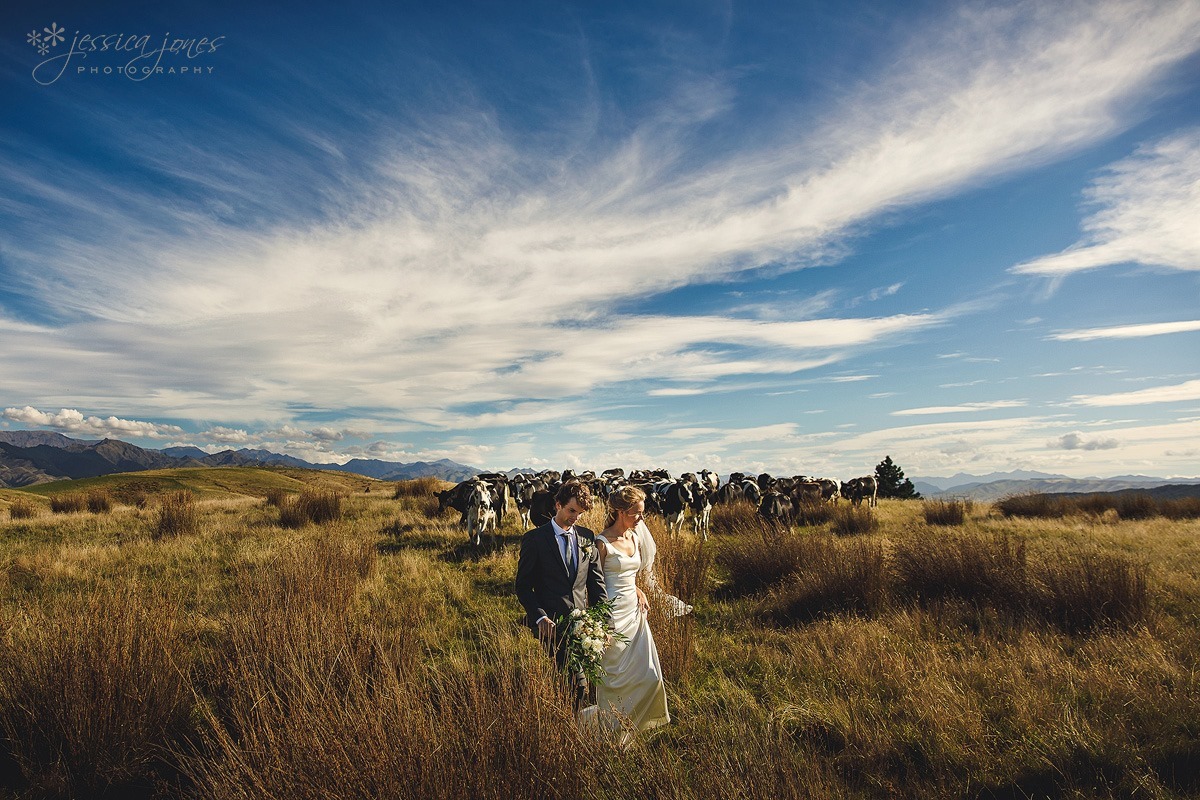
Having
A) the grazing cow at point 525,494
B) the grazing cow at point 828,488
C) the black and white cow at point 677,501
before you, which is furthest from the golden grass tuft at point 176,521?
the grazing cow at point 828,488

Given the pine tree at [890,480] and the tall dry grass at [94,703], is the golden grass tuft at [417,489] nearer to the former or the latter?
the tall dry grass at [94,703]

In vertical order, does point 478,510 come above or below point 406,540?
above

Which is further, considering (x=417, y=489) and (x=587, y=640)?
(x=417, y=489)

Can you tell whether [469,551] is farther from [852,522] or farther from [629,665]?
[852,522]

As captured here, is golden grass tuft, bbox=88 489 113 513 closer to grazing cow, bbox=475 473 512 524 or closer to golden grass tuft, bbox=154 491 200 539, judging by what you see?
golden grass tuft, bbox=154 491 200 539

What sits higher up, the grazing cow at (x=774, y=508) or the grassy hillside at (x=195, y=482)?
the grazing cow at (x=774, y=508)

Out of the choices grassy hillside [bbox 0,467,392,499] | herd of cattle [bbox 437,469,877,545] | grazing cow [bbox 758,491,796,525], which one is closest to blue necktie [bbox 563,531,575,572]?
herd of cattle [bbox 437,469,877,545]

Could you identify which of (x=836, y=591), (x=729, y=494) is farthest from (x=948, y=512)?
(x=836, y=591)

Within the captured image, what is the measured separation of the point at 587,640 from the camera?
154 inches

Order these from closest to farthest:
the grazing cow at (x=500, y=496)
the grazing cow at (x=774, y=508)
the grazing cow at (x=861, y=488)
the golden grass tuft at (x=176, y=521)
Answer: the golden grass tuft at (x=176, y=521) → the grazing cow at (x=500, y=496) → the grazing cow at (x=774, y=508) → the grazing cow at (x=861, y=488)

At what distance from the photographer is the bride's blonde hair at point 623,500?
16.1 ft

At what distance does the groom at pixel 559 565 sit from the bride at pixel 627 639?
409 mm

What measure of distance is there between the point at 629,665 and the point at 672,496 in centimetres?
1067

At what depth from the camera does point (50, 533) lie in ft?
49.0
